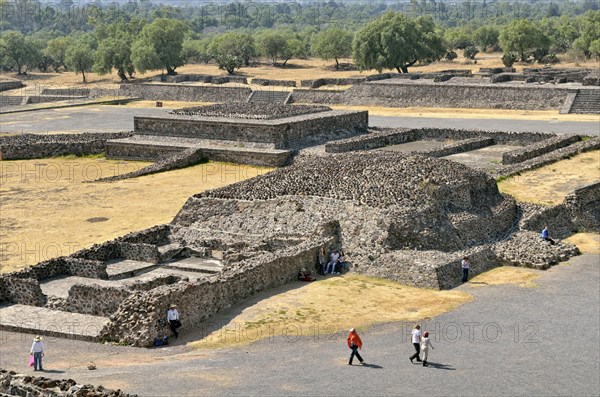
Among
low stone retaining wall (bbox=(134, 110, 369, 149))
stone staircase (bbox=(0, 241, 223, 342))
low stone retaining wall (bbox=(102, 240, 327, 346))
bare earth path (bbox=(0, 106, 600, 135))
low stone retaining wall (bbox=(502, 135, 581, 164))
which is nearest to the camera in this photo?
low stone retaining wall (bbox=(102, 240, 327, 346))

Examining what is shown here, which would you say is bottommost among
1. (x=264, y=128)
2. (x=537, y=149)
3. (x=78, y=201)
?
(x=78, y=201)

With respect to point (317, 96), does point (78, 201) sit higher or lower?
lower

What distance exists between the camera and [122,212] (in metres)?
34.9

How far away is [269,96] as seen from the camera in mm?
73688

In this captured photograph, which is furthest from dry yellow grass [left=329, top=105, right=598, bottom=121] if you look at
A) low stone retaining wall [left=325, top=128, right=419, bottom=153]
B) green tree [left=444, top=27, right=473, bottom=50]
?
green tree [left=444, top=27, right=473, bottom=50]

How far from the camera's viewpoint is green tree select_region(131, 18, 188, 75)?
89812 millimetres

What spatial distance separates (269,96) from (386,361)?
54562 millimetres

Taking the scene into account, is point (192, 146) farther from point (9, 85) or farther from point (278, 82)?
point (9, 85)

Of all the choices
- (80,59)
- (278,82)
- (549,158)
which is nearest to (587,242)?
(549,158)

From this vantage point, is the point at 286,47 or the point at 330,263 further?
the point at 286,47

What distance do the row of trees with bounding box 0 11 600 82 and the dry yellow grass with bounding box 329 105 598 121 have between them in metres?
15.9

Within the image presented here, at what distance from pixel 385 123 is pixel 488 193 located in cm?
2693

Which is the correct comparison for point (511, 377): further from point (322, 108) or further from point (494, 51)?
point (494, 51)

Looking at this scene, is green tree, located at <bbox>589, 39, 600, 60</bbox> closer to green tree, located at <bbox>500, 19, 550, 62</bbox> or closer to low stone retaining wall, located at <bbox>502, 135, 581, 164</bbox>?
green tree, located at <bbox>500, 19, 550, 62</bbox>
